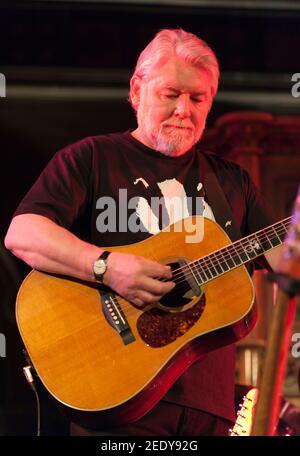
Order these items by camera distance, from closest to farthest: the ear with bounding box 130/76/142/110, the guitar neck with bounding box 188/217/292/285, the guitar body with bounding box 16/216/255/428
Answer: the guitar body with bounding box 16/216/255/428, the guitar neck with bounding box 188/217/292/285, the ear with bounding box 130/76/142/110

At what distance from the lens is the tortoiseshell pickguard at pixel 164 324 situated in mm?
2139

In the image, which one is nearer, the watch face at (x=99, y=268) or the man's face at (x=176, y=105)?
the watch face at (x=99, y=268)

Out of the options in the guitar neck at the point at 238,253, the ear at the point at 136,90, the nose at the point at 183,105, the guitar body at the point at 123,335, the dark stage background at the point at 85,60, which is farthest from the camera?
the dark stage background at the point at 85,60

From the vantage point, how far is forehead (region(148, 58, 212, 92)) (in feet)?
7.79

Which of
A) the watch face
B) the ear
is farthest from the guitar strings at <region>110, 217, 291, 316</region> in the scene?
the ear

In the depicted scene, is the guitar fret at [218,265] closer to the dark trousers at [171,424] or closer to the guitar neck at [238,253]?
the guitar neck at [238,253]

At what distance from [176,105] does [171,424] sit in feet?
3.27

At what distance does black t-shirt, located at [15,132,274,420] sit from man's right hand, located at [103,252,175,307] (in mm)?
165

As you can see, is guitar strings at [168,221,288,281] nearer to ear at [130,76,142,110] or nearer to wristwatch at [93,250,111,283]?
wristwatch at [93,250,111,283]

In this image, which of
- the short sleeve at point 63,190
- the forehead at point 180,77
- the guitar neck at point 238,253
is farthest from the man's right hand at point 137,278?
the forehead at point 180,77

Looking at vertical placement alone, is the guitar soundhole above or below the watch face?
below

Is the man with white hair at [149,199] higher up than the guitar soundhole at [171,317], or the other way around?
the man with white hair at [149,199]

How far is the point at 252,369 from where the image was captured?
10.2 ft

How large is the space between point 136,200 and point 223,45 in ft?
4.37
